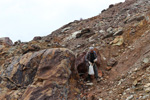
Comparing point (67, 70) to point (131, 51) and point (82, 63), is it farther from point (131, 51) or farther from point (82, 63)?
point (131, 51)

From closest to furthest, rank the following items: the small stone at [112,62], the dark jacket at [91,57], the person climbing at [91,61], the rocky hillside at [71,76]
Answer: the rocky hillside at [71,76] < the person climbing at [91,61] < the dark jacket at [91,57] < the small stone at [112,62]

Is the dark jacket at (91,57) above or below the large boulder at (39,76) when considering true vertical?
above

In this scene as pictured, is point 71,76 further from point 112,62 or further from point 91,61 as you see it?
point 112,62

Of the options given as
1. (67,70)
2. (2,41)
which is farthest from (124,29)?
(2,41)

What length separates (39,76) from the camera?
22.3ft

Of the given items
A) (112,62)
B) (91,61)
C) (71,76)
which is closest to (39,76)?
(71,76)

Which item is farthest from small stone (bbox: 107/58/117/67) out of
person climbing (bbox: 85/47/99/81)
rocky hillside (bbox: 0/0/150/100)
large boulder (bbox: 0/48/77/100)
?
large boulder (bbox: 0/48/77/100)

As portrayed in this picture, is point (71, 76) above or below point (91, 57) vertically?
below

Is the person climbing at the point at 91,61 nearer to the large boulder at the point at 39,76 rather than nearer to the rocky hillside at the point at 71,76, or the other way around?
the rocky hillside at the point at 71,76

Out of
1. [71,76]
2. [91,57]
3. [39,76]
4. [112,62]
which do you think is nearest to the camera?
[39,76]

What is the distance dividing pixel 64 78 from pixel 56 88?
66cm

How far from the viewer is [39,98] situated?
5887 millimetres

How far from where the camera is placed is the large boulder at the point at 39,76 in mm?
6180

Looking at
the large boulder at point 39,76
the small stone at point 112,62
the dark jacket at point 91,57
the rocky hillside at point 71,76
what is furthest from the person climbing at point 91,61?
the small stone at point 112,62
